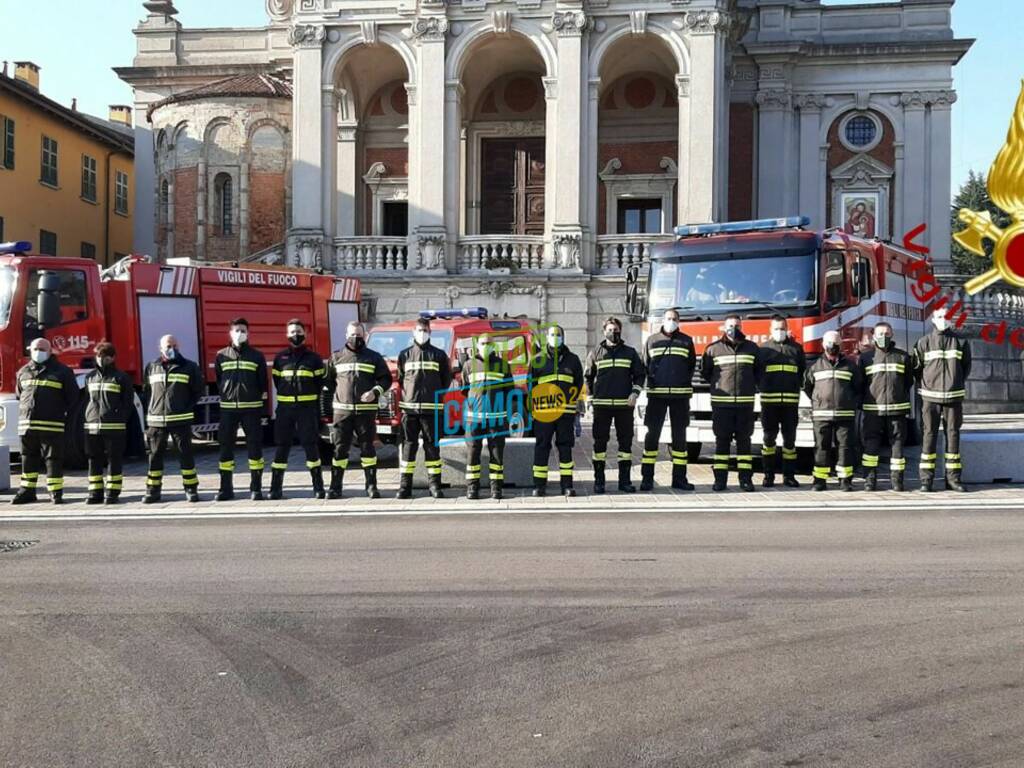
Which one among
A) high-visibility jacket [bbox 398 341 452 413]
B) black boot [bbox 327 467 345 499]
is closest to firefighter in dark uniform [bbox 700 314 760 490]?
high-visibility jacket [bbox 398 341 452 413]

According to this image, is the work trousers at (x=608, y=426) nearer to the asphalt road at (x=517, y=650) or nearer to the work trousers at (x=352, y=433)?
the work trousers at (x=352, y=433)

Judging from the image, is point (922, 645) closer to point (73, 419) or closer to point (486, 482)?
point (486, 482)

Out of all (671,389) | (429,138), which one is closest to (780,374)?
(671,389)

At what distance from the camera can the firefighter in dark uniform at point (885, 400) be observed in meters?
12.1

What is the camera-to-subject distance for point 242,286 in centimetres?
1734

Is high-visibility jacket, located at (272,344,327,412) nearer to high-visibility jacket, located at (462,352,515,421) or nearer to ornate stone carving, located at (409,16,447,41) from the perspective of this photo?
high-visibility jacket, located at (462,352,515,421)

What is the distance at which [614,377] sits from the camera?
12266 mm

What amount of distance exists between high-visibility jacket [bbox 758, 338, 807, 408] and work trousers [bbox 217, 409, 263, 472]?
5.60 metres

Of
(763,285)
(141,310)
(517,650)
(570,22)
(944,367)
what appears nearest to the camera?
(517,650)

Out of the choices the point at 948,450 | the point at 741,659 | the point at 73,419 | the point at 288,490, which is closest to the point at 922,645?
the point at 741,659

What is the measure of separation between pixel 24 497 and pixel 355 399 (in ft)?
12.1

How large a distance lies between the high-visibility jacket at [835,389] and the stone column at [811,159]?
21.8m

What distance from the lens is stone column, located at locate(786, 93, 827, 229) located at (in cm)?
3288

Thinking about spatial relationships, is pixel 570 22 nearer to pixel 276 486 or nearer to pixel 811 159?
pixel 811 159
